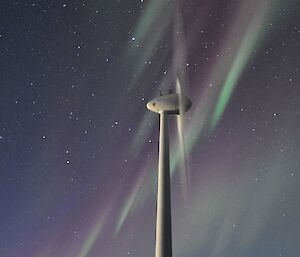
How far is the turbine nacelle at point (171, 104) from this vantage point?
98.0 feet

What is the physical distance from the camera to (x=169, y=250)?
2512cm

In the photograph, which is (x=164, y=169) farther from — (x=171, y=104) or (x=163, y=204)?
(x=171, y=104)

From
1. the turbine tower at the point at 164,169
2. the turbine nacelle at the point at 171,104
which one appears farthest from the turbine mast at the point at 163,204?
the turbine nacelle at the point at 171,104

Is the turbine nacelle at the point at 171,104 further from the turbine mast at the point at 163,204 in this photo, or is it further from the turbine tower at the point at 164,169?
the turbine mast at the point at 163,204

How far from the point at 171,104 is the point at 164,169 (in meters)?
4.92

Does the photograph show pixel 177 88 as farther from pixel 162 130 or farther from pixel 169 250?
pixel 169 250

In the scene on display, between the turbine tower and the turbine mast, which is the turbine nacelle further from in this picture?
the turbine mast

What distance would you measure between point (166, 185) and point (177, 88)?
668 centimetres

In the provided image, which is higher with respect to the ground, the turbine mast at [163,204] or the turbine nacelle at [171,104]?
the turbine nacelle at [171,104]

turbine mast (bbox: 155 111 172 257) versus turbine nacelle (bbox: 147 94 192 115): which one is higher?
turbine nacelle (bbox: 147 94 192 115)

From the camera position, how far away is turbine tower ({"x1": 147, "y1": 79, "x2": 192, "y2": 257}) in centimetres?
2545

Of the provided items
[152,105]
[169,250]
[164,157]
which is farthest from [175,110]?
[169,250]

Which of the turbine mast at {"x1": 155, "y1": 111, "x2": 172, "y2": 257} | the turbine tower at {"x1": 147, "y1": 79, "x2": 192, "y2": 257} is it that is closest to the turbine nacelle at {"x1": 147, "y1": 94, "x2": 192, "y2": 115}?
the turbine tower at {"x1": 147, "y1": 79, "x2": 192, "y2": 257}

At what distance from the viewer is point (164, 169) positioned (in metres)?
27.9
